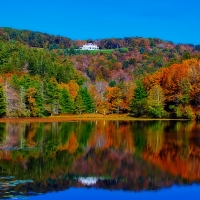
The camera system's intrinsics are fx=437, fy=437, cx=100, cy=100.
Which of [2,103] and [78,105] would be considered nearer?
[2,103]


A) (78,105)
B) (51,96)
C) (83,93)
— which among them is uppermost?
(83,93)

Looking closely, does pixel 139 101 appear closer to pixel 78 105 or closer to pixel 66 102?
pixel 78 105

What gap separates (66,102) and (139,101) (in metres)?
14.9

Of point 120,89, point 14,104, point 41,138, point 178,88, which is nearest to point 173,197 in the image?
point 41,138

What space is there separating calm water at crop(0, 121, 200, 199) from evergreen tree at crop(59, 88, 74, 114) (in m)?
45.1

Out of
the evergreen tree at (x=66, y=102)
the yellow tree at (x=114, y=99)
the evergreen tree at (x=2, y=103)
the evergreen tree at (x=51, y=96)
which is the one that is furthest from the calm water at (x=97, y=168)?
the yellow tree at (x=114, y=99)

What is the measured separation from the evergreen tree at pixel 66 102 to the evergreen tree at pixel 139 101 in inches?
490

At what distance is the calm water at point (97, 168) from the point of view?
20.7 m

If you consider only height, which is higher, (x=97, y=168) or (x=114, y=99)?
(x=114, y=99)

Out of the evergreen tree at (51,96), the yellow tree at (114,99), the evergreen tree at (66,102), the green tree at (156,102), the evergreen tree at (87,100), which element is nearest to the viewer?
the green tree at (156,102)

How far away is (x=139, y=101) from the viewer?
8544 centimetres

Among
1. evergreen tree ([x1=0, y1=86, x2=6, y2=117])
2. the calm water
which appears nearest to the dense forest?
evergreen tree ([x1=0, y1=86, x2=6, y2=117])

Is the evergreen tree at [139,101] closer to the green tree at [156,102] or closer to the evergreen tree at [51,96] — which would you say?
the green tree at [156,102]

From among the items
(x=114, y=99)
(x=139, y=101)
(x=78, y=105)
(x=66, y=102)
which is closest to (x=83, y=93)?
(x=78, y=105)
